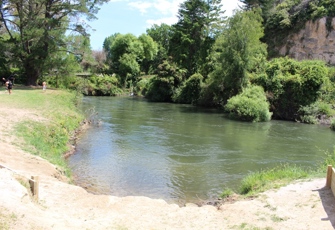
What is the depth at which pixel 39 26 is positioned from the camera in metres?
37.1

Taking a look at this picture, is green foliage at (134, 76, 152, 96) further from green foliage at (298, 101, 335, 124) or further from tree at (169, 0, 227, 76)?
green foliage at (298, 101, 335, 124)

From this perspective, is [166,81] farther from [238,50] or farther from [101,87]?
[238,50]

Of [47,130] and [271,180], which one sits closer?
[271,180]

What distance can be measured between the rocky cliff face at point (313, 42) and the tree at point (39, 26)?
32.8 m

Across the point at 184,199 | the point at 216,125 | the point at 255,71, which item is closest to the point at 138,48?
the point at 255,71

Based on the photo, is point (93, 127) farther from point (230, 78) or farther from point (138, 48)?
point (138, 48)

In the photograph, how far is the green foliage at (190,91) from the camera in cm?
5094

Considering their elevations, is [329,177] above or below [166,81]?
below

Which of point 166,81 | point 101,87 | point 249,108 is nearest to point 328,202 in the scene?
point 249,108

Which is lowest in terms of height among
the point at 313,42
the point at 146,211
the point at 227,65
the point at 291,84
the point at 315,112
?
the point at 146,211

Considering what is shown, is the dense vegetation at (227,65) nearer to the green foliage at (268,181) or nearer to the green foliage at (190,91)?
the green foliage at (190,91)

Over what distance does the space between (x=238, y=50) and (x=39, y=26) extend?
23.2 metres

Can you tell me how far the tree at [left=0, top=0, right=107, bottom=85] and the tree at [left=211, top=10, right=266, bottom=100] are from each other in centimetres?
1608

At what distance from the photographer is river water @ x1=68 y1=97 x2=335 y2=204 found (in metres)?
13.7
